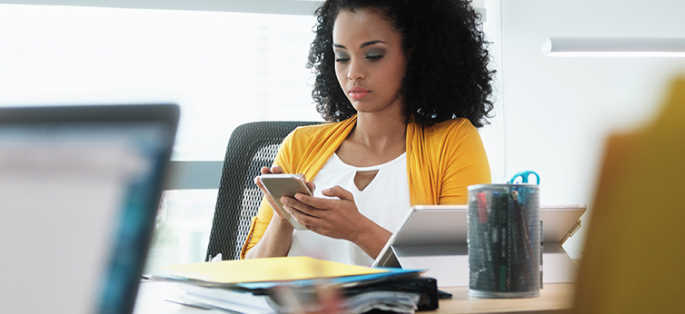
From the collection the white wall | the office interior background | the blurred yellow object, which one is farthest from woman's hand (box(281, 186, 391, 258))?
the office interior background

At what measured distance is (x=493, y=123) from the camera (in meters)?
3.06

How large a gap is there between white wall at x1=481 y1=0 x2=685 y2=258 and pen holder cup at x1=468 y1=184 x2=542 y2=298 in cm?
106

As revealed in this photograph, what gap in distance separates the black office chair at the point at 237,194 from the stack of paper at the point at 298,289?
0.88 meters

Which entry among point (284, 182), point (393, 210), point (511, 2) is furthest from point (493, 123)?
point (284, 182)

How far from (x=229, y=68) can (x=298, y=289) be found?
2.32m

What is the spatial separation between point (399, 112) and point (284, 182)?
711mm

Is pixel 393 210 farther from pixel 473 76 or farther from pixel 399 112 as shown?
pixel 473 76

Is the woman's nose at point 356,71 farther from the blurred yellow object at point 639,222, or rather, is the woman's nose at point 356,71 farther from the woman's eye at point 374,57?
the blurred yellow object at point 639,222

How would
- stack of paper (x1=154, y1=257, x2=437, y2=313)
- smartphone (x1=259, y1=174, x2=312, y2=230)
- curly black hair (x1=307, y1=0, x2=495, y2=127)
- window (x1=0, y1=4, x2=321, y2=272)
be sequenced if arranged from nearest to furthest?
stack of paper (x1=154, y1=257, x2=437, y2=313)
smartphone (x1=259, y1=174, x2=312, y2=230)
curly black hair (x1=307, y1=0, x2=495, y2=127)
window (x1=0, y1=4, x2=321, y2=272)

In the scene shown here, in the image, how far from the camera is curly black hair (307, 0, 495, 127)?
5.46 feet

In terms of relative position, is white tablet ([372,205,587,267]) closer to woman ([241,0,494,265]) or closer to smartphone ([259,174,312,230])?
smartphone ([259,174,312,230])

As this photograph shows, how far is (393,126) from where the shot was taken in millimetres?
1691

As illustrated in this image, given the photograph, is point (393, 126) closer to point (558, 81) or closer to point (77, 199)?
point (558, 81)

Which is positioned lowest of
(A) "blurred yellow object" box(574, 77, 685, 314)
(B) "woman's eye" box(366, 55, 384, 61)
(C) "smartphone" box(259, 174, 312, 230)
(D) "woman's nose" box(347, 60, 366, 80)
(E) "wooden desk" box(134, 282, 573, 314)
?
(E) "wooden desk" box(134, 282, 573, 314)
